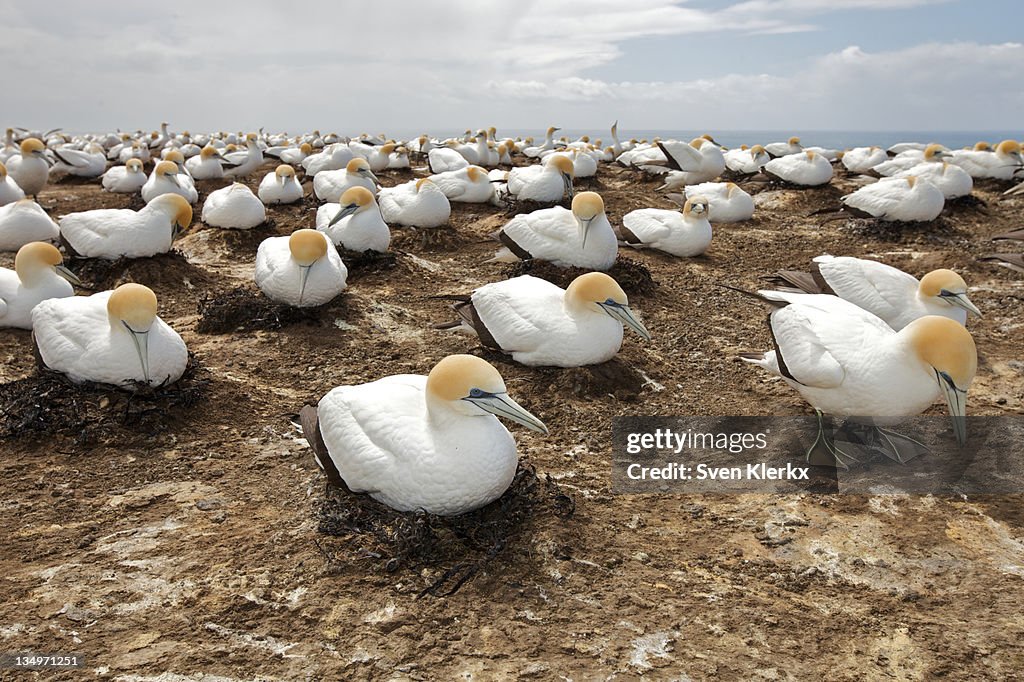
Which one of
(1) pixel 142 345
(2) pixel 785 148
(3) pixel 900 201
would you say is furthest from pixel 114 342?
(2) pixel 785 148

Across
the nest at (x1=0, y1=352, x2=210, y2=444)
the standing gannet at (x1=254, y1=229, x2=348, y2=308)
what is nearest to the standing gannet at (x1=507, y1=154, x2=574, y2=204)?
the standing gannet at (x1=254, y1=229, x2=348, y2=308)

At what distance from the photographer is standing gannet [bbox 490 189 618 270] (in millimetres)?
7430

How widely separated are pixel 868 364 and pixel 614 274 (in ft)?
12.6

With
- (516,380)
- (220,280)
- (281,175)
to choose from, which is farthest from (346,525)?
(281,175)

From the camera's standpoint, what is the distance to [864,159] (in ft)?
56.5

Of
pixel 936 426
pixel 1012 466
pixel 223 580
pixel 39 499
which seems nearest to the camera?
pixel 223 580

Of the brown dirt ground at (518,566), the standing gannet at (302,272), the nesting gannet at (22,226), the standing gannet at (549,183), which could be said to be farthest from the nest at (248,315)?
the standing gannet at (549,183)

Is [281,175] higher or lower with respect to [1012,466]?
higher

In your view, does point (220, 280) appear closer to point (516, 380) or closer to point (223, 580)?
point (516, 380)

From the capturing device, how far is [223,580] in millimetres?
3225

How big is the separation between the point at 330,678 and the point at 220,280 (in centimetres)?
659

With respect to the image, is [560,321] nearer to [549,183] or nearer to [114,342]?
[114,342]

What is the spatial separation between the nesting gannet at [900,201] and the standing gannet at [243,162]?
42.0 ft

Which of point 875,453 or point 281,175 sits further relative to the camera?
point 281,175
